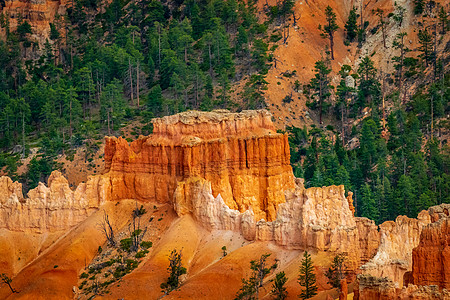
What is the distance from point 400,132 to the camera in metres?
130

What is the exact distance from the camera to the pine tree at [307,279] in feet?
220

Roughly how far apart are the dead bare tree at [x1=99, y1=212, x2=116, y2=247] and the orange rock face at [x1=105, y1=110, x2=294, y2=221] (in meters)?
3.87

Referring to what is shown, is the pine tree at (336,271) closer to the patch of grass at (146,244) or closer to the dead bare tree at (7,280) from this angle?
the patch of grass at (146,244)

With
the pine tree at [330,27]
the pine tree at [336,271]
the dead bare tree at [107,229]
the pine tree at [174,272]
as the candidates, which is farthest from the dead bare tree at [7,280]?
the pine tree at [330,27]

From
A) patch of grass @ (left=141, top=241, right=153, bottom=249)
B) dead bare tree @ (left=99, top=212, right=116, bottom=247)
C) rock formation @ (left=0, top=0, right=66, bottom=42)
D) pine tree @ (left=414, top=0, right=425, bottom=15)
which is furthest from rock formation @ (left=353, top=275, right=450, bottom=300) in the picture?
rock formation @ (left=0, top=0, right=66, bottom=42)

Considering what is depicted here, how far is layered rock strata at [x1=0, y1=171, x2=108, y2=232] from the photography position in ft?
310

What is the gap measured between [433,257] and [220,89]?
83959 mm

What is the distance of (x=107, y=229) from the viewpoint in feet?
301

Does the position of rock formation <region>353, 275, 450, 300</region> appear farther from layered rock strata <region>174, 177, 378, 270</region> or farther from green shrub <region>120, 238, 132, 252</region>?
green shrub <region>120, 238, 132, 252</region>

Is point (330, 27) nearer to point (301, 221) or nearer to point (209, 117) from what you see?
point (209, 117)

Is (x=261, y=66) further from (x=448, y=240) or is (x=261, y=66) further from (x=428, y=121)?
(x=448, y=240)

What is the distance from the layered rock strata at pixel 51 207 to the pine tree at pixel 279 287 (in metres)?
32.0

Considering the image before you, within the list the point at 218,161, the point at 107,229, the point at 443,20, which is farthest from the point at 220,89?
the point at 107,229

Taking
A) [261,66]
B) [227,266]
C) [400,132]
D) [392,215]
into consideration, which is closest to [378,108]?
[400,132]
